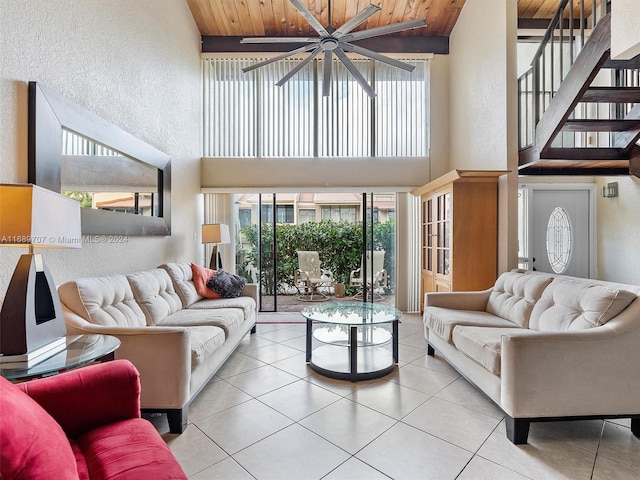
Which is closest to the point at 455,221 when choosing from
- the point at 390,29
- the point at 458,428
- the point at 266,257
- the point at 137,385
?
the point at 390,29

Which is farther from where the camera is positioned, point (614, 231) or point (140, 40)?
point (614, 231)

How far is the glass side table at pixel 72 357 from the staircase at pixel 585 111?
12.4 feet

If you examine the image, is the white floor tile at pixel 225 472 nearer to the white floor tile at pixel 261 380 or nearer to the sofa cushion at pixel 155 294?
the white floor tile at pixel 261 380

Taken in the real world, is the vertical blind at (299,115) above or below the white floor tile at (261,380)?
above

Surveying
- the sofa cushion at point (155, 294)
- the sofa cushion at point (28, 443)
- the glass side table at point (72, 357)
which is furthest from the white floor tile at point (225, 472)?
the sofa cushion at point (155, 294)

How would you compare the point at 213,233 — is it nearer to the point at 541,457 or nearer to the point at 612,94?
the point at 541,457

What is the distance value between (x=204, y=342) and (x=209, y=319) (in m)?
0.52

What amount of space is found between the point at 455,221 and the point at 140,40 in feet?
12.7

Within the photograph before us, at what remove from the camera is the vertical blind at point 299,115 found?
5434 millimetres

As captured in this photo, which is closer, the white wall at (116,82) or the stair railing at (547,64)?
the white wall at (116,82)

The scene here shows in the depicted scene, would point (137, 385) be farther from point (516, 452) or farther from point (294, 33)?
point (294, 33)

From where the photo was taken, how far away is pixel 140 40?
3.46 metres

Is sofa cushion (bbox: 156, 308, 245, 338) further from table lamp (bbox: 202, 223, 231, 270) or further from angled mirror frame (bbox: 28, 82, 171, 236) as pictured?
table lamp (bbox: 202, 223, 231, 270)

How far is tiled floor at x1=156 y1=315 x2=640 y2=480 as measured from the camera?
1.73 metres
